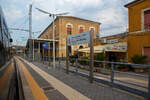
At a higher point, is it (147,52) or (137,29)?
(137,29)

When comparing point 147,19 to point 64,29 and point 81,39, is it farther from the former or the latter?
point 64,29

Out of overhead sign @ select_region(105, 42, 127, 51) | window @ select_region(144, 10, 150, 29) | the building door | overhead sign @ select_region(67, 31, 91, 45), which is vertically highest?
window @ select_region(144, 10, 150, 29)

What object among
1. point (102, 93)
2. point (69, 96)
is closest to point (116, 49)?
point (102, 93)

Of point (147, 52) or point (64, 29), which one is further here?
point (64, 29)

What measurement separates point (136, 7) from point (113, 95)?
30.9 feet

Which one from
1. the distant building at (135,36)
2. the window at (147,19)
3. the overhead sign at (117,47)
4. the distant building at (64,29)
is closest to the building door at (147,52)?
the distant building at (135,36)

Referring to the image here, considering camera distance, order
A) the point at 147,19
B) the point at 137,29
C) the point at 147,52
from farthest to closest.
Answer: the point at 137,29
the point at 147,19
the point at 147,52

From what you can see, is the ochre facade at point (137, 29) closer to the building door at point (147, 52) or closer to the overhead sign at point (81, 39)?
the building door at point (147, 52)

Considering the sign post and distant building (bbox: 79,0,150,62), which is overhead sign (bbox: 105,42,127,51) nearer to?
distant building (bbox: 79,0,150,62)

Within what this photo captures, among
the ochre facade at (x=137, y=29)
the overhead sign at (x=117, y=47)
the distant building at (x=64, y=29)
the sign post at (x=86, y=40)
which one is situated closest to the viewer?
the sign post at (x=86, y=40)

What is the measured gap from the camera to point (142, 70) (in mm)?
8039

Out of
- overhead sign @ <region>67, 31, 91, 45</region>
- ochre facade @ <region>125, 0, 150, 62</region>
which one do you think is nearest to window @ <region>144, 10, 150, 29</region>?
ochre facade @ <region>125, 0, 150, 62</region>

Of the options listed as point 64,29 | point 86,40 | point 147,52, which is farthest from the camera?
point 64,29

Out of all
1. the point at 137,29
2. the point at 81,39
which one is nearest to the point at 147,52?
the point at 137,29
